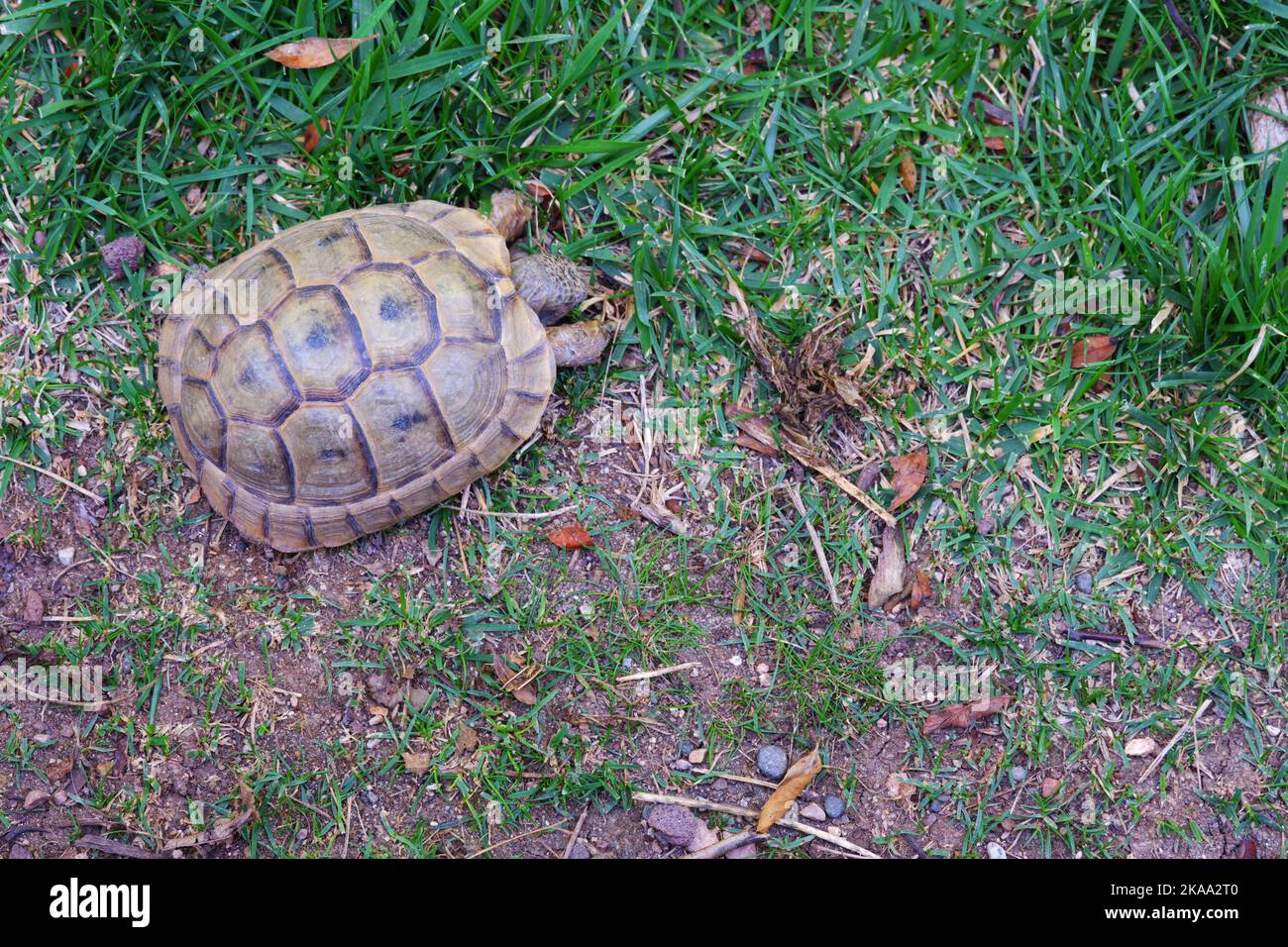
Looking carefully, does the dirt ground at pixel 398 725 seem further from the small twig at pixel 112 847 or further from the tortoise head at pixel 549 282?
the tortoise head at pixel 549 282

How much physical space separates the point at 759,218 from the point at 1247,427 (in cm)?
215

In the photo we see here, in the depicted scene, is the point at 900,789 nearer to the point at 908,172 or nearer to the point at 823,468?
the point at 823,468

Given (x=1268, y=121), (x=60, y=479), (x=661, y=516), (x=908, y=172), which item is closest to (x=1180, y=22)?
(x=1268, y=121)

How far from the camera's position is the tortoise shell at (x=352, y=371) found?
3357 mm

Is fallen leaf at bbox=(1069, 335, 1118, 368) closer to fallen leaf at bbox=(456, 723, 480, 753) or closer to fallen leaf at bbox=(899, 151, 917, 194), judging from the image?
fallen leaf at bbox=(899, 151, 917, 194)

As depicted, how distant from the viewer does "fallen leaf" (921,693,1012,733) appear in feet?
12.0

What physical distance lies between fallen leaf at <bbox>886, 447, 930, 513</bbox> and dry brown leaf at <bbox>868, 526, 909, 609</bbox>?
12 centimetres

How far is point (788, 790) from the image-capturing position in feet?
11.8

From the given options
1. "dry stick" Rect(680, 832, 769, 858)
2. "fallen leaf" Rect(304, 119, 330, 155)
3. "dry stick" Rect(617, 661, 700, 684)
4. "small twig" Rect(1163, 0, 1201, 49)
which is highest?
"small twig" Rect(1163, 0, 1201, 49)

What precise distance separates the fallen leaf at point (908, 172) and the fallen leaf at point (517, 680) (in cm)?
248

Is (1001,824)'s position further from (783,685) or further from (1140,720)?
(783,685)

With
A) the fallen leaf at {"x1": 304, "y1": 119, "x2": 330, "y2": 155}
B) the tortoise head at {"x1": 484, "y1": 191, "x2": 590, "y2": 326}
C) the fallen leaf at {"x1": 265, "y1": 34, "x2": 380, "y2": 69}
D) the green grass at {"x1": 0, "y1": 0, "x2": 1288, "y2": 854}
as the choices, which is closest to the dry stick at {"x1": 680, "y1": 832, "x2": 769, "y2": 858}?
the green grass at {"x1": 0, "y1": 0, "x2": 1288, "y2": 854}

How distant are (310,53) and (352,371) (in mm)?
1407

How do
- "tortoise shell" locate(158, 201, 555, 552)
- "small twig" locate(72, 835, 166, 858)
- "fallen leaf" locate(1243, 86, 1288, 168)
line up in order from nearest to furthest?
"tortoise shell" locate(158, 201, 555, 552) < "small twig" locate(72, 835, 166, 858) < "fallen leaf" locate(1243, 86, 1288, 168)
